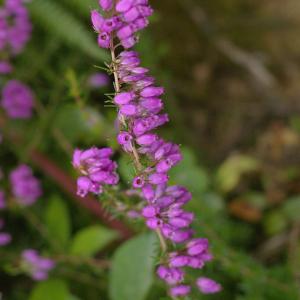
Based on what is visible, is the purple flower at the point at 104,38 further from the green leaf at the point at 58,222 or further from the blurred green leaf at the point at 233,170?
the blurred green leaf at the point at 233,170

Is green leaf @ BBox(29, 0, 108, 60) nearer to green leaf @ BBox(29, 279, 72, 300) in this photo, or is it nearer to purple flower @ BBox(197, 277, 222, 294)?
green leaf @ BBox(29, 279, 72, 300)

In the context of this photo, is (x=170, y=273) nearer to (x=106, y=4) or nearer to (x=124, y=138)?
(x=124, y=138)

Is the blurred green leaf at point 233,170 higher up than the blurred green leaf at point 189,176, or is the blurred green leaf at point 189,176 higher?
the blurred green leaf at point 189,176

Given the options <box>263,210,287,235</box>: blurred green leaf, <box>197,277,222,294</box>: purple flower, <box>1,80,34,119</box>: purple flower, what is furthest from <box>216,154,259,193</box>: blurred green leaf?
<box>197,277,222,294</box>: purple flower

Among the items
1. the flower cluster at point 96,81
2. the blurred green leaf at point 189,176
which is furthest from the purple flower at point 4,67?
the blurred green leaf at point 189,176

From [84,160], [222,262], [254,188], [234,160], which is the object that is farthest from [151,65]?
[84,160]

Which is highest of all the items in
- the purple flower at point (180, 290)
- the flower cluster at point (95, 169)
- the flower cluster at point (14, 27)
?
the flower cluster at point (14, 27)
